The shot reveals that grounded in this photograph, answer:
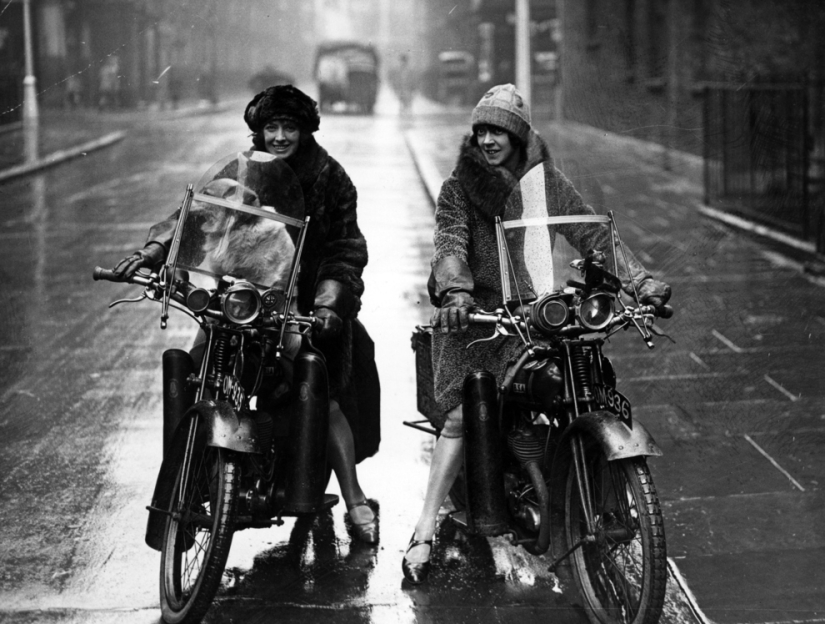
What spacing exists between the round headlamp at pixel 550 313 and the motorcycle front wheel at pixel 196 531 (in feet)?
3.57

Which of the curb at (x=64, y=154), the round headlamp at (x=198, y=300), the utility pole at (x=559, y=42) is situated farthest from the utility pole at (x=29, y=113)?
the round headlamp at (x=198, y=300)

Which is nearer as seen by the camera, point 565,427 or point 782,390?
point 565,427

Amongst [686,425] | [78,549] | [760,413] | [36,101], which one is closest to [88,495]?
[78,549]

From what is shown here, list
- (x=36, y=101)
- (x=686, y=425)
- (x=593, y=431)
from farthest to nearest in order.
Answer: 1. (x=36, y=101)
2. (x=686, y=425)
3. (x=593, y=431)

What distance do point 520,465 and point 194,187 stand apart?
1.53 metres

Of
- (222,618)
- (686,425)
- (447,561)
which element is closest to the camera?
(222,618)

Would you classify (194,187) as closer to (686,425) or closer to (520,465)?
(520,465)

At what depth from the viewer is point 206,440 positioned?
12.5 feet

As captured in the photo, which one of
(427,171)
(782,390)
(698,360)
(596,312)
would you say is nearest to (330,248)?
(596,312)

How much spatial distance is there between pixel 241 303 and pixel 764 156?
9644 millimetres

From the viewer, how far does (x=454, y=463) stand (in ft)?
14.7

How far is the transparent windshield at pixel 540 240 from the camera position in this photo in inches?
160

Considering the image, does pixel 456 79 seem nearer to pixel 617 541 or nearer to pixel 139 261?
pixel 139 261

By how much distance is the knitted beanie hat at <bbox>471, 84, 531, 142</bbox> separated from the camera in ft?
14.1
